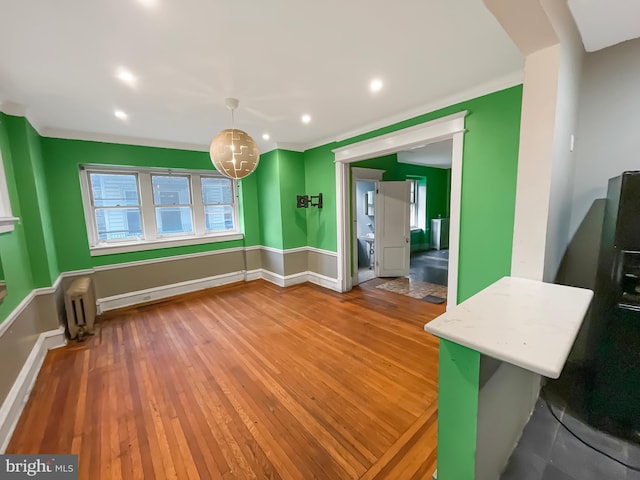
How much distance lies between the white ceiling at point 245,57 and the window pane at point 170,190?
4.07 ft

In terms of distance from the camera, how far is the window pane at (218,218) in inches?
188

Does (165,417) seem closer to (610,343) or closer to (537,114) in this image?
(610,343)

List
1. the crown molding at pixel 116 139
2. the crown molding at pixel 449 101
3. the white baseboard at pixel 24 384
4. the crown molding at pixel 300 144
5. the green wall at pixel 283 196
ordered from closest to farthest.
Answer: the white baseboard at pixel 24 384 → the crown molding at pixel 449 101 → the crown molding at pixel 300 144 → the crown molding at pixel 116 139 → the green wall at pixel 283 196

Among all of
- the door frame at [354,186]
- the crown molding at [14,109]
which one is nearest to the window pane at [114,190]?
the crown molding at [14,109]

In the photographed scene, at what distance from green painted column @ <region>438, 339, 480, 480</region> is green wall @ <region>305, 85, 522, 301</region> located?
1837 millimetres

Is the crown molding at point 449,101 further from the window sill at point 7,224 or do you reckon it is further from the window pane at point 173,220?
the window sill at point 7,224

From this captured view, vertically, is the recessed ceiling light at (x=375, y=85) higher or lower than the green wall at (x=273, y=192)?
higher

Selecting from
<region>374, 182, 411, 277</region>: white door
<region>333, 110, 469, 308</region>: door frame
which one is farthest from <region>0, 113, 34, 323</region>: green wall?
<region>374, 182, 411, 277</region>: white door

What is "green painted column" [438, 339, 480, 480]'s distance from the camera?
3.20 feet

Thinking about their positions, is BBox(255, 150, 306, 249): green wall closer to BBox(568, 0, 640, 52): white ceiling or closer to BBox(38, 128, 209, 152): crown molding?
BBox(38, 128, 209, 152): crown molding

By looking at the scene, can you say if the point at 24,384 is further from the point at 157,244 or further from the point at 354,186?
the point at 354,186

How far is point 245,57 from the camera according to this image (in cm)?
184

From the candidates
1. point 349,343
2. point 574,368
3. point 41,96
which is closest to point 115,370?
point 349,343

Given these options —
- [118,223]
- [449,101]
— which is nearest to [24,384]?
[118,223]
